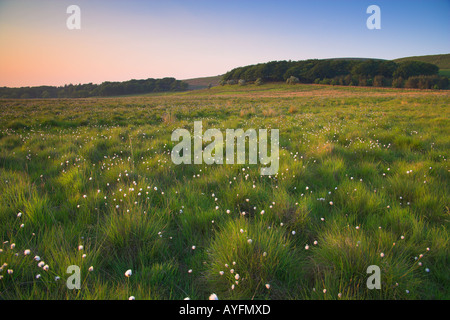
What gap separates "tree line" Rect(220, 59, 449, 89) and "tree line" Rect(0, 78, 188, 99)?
3151cm

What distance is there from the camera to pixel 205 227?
2.82m

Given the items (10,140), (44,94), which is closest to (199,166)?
(10,140)

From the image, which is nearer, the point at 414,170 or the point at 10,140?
the point at 414,170

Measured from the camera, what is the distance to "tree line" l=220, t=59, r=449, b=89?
60.4 m

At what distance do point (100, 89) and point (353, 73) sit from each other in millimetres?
104320

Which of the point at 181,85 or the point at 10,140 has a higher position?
the point at 181,85

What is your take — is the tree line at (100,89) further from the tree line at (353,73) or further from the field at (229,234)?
the field at (229,234)

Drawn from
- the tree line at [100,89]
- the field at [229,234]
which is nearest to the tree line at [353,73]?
the tree line at [100,89]

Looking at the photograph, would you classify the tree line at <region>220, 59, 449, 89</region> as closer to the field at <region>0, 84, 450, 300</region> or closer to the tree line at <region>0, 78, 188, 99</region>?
the tree line at <region>0, 78, 188, 99</region>

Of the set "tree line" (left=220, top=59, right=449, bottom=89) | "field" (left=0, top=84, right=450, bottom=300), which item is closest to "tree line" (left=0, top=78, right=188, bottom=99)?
"tree line" (left=220, top=59, right=449, bottom=89)

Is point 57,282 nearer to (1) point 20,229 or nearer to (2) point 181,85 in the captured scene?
(1) point 20,229

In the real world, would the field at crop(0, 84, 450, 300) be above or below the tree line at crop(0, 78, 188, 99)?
below
